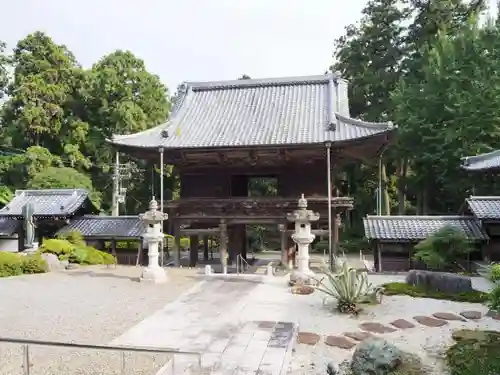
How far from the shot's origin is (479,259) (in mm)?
15773

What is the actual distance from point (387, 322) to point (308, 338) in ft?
6.43

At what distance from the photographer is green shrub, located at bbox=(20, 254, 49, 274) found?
14555 mm

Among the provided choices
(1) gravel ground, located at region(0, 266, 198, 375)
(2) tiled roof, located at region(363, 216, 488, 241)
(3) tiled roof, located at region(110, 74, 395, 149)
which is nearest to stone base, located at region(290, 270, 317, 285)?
(1) gravel ground, located at region(0, 266, 198, 375)

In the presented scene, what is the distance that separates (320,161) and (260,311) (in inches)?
379

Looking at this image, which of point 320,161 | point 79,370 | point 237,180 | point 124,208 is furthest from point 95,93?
point 79,370

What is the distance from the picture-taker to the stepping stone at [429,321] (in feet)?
26.2

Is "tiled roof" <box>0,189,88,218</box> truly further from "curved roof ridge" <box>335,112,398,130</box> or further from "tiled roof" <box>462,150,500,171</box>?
"tiled roof" <box>462,150,500,171</box>

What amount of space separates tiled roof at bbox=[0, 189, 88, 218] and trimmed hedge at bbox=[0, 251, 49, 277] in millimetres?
5308

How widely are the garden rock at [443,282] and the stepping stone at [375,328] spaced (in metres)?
3.70

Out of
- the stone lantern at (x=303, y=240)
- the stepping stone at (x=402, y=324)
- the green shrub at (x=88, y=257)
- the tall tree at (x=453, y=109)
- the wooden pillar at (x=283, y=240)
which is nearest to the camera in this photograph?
the stepping stone at (x=402, y=324)

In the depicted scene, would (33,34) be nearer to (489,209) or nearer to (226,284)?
(226,284)

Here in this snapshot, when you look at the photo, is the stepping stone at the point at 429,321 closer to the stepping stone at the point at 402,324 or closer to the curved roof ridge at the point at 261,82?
the stepping stone at the point at 402,324

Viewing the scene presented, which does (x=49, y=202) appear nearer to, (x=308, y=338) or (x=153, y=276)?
(x=153, y=276)

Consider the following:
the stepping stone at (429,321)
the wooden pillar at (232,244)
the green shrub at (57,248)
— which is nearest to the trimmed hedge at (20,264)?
the green shrub at (57,248)
